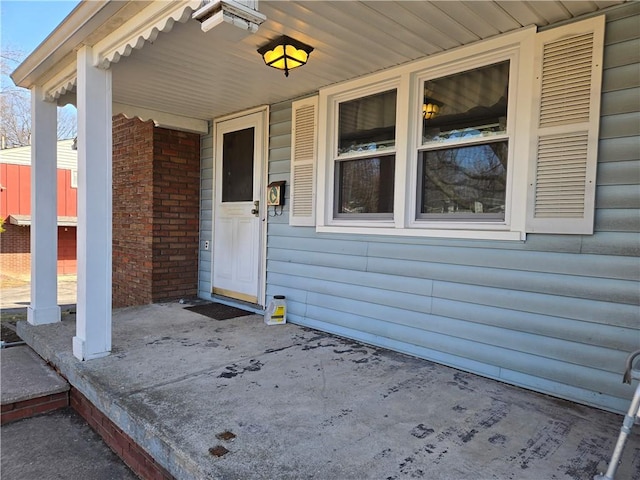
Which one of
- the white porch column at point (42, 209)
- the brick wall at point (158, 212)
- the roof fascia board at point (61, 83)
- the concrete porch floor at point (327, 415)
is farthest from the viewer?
the brick wall at point (158, 212)

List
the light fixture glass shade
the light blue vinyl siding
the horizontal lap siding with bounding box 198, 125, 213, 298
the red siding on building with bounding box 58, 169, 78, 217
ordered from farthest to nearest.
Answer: the red siding on building with bounding box 58, 169, 78, 217
the horizontal lap siding with bounding box 198, 125, 213, 298
the light fixture glass shade
the light blue vinyl siding

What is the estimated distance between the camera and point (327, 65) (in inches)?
122

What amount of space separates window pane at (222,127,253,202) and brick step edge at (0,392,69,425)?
2580 millimetres

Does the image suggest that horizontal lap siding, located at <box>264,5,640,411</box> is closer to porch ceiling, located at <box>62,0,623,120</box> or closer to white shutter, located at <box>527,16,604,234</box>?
white shutter, located at <box>527,16,604,234</box>

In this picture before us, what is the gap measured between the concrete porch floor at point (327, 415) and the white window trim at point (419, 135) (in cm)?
101

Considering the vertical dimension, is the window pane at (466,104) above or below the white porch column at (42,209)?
above

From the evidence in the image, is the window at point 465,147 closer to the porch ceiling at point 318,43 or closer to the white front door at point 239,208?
the porch ceiling at point 318,43

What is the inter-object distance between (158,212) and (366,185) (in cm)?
280

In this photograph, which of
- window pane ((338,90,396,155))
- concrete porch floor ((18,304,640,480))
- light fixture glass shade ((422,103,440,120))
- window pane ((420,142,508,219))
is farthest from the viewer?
window pane ((338,90,396,155))

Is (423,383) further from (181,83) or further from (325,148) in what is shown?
(181,83)

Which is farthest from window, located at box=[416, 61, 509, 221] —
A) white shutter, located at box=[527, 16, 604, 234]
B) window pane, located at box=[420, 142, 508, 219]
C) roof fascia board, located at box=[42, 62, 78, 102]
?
roof fascia board, located at box=[42, 62, 78, 102]

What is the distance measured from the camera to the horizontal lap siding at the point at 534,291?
215cm

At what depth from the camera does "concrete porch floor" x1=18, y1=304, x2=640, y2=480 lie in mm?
1651

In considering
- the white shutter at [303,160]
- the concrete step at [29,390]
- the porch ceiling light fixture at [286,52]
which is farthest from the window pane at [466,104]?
the concrete step at [29,390]
